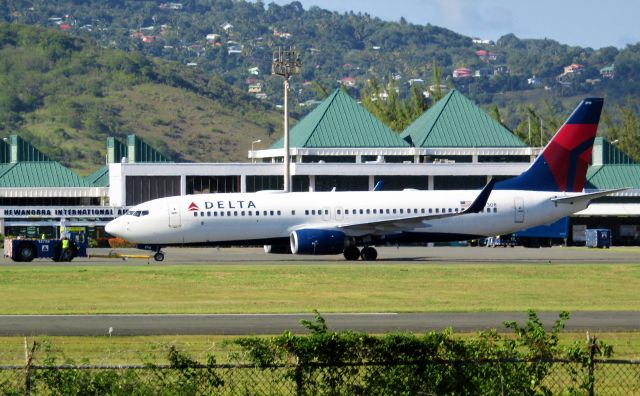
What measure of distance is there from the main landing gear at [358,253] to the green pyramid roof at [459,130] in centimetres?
4578

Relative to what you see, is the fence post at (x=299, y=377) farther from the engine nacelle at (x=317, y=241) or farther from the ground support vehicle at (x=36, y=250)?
the ground support vehicle at (x=36, y=250)

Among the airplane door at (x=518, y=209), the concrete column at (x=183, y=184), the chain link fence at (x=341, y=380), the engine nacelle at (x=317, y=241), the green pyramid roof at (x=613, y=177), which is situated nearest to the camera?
the chain link fence at (x=341, y=380)

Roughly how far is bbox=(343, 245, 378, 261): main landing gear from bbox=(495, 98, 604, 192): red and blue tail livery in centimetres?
794

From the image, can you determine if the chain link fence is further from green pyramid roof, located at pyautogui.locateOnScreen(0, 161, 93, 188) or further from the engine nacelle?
green pyramid roof, located at pyautogui.locateOnScreen(0, 161, 93, 188)

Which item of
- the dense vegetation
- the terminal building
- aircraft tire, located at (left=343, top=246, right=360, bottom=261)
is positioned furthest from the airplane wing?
the dense vegetation

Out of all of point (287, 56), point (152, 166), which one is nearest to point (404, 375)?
point (287, 56)

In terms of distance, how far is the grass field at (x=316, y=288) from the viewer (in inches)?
1414

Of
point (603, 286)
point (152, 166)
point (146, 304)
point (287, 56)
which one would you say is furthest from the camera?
point (152, 166)

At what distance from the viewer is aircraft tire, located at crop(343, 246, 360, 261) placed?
62.0 meters

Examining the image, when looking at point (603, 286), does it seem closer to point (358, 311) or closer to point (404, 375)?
point (358, 311)

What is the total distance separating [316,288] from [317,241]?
16970 millimetres

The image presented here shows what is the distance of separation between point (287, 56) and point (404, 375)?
7071cm

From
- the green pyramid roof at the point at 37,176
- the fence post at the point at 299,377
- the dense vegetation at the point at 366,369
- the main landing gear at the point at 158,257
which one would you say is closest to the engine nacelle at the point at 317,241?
the main landing gear at the point at 158,257

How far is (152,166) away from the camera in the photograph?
319 ft
